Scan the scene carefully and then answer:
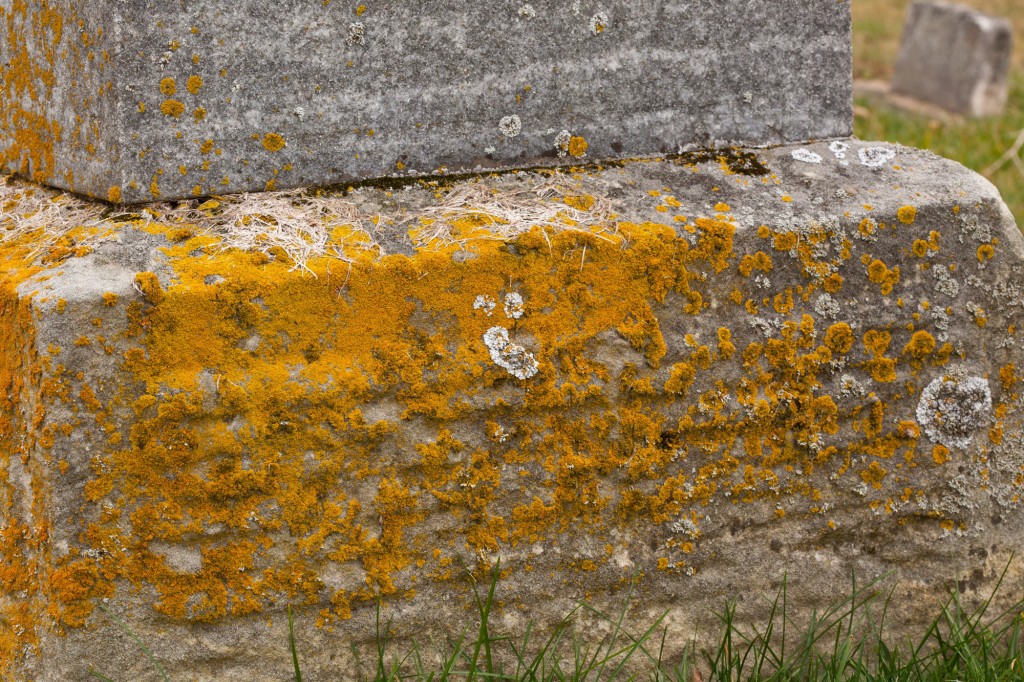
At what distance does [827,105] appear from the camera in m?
2.49

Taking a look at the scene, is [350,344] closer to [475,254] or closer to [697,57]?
[475,254]

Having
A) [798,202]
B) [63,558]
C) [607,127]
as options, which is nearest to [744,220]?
[798,202]

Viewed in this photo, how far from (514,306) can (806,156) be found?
92 centimetres

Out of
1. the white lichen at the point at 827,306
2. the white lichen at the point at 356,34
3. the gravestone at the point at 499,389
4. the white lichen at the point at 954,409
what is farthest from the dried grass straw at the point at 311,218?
the white lichen at the point at 954,409

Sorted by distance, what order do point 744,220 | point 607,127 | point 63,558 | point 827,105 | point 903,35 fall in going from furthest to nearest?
point 903,35 → point 827,105 → point 607,127 → point 744,220 → point 63,558

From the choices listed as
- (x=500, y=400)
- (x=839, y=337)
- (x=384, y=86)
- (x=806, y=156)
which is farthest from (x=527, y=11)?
(x=839, y=337)

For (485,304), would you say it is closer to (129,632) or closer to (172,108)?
(172,108)

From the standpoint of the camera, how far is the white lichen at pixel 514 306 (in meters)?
2.01

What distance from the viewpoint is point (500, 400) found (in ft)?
6.65

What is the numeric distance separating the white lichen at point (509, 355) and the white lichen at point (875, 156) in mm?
1041

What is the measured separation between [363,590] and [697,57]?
4.89 ft

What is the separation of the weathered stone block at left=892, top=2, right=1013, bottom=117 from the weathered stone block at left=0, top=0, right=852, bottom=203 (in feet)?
24.5

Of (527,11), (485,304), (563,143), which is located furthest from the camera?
(563,143)

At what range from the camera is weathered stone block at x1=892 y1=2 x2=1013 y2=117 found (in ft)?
29.0
